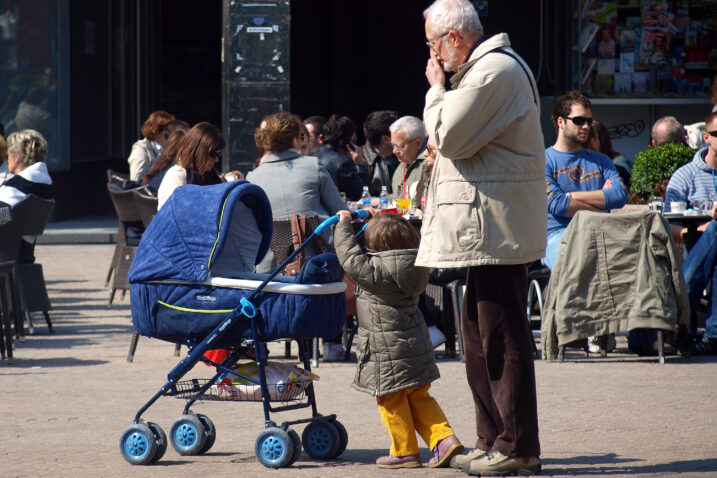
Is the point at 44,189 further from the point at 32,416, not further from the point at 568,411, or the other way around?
the point at 568,411

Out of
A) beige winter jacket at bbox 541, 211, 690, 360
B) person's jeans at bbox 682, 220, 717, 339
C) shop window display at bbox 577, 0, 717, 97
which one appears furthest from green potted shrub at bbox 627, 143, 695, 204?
shop window display at bbox 577, 0, 717, 97

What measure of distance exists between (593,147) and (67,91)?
1044cm

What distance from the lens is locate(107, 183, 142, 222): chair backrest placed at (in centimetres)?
1097

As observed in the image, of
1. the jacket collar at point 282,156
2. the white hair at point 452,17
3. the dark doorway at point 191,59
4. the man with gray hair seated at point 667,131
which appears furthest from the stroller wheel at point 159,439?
the dark doorway at point 191,59

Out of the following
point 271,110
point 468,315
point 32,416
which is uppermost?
point 271,110

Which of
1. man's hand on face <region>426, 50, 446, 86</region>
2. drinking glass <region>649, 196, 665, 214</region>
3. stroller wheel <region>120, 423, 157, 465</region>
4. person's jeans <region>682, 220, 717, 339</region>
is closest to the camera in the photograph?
man's hand on face <region>426, 50, 446, 86</region>

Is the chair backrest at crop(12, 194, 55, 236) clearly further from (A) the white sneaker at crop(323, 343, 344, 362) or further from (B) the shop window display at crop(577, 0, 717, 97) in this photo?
(B) the shop window display at crop(577, 0, 717, 97)

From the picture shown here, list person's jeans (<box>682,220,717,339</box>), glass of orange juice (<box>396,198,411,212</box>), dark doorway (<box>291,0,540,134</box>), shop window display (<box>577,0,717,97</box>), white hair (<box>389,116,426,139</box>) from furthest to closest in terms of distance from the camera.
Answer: dark doorway (<box>291,0,540,134</box>) → shop window display (<box>577,0,717,97</box>) → white hair (<box>389,116,426,139</box>) → glass of orange juice (<box>396,198,411,212</box>) → person's jeans (<box>682,220,717,339</box>)

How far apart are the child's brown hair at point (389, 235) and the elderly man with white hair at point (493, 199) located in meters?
0.53

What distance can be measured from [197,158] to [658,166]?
3815 mm

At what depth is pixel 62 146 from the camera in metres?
18.1

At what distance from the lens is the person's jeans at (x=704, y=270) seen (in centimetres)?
853

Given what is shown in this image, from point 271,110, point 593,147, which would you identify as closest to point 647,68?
point 271,110

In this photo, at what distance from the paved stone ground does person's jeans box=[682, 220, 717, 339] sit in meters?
0.31
